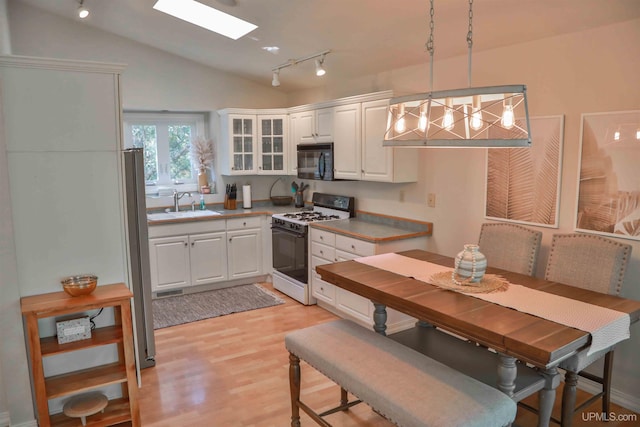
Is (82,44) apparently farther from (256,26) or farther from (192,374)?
(192,374)

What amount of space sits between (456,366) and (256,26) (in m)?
3.07

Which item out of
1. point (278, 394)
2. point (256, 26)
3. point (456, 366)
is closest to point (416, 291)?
point (456, 366)

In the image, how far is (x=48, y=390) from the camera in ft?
8.39

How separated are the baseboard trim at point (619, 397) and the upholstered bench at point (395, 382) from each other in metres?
1.39

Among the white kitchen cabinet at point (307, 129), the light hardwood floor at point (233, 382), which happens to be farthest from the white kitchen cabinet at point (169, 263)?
the white kitchen cabinet at point (307, 129)

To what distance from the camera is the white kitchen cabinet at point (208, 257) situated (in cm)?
502

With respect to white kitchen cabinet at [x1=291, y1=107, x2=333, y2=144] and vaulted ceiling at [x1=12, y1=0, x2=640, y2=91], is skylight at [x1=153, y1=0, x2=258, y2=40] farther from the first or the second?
white kitchen cabinet at [x1=291, y1=107, x2=333, y2=144]

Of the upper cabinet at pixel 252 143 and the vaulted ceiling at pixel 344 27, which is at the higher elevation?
the vaulted ceiling at pixel 344 27

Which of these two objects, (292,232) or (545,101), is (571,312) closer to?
(545,101)

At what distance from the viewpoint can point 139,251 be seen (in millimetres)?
3359

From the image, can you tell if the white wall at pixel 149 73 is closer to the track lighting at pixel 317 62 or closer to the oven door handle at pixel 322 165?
the track lighting at pixel 317 62

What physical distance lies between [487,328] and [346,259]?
2.22 metres

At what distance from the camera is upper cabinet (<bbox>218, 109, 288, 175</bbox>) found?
5402mm

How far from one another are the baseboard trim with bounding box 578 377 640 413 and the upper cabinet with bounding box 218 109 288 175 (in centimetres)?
372
